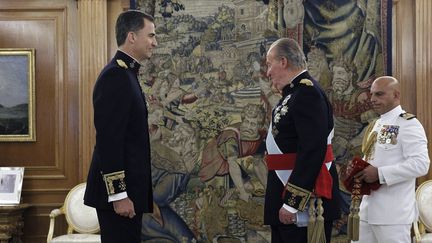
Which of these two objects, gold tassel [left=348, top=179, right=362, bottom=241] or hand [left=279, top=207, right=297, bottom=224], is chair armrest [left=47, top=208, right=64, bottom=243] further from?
hand [left=279, top=207, right=297, bottom=224]

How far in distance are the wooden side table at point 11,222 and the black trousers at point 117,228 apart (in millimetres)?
3025

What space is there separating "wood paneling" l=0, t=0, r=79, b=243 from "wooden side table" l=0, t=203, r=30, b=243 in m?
0.21

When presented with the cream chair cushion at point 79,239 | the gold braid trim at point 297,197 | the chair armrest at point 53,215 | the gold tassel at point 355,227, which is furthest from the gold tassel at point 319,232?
the chair armrest at point 53,215

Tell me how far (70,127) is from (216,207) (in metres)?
1.71

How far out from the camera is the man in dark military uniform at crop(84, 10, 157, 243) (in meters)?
2.83

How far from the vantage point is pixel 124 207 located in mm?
2824

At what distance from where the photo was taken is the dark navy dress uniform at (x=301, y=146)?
116 inches

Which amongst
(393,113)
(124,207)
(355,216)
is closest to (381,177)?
(355,216)

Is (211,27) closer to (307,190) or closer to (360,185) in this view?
(360,185)

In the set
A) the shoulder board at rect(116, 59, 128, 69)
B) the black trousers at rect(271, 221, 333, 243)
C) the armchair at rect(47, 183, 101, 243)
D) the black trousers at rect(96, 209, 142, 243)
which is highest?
the shoulder board at rect(116, 59, 128, 69)

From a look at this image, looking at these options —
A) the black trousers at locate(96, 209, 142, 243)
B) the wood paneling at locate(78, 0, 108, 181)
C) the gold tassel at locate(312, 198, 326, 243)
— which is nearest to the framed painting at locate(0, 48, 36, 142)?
the wood paneling at locate(78, 0, 108, 181)

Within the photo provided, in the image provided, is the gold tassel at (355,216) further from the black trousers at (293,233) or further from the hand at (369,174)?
the black trousers at (293,233)

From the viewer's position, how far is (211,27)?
18.7ft

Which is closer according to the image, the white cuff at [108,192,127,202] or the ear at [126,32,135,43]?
the white cuff at [108,192,127,202]
